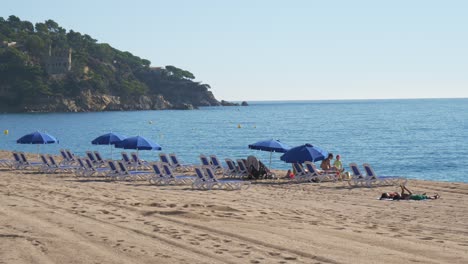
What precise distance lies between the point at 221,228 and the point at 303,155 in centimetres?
1043

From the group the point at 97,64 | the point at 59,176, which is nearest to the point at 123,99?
the point at 97,64

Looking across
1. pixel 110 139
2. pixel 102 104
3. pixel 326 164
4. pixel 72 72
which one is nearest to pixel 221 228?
pixel 326 164

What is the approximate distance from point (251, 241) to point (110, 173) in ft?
40.0

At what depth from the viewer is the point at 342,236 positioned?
10.0 metres

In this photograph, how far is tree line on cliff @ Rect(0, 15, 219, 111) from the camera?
136 m

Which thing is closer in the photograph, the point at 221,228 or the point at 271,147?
the point at 221,228

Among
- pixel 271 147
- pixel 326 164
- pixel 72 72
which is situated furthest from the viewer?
pixel 72 72

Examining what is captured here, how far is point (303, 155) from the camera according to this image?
20.6 m

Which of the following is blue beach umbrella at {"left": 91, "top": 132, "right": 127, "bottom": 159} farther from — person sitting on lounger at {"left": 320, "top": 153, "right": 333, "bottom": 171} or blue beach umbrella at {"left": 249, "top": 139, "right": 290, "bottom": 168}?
person sitting on lounger at {"left": 320, "top": 153, "right": 333, "bottom": 171}

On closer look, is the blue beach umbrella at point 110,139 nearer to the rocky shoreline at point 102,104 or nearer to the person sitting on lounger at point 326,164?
the person sitting on lounger at point 326,164

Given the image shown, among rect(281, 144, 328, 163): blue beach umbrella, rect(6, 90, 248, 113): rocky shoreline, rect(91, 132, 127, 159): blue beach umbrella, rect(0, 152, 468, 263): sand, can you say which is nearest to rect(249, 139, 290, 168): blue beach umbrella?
rect(281, 144, 328, 163): blue beach umbrella

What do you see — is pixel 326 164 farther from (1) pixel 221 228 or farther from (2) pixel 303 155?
(1) pixel 221 228

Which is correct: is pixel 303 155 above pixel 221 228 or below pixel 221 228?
above

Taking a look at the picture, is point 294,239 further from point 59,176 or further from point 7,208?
point 59,176
